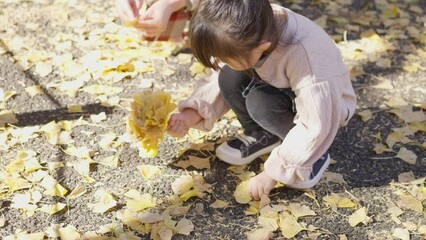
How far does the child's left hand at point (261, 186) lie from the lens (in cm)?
206

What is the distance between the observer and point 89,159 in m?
2.20

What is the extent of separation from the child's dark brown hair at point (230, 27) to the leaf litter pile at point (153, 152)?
0.37 m

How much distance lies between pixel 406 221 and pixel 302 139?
16.1 inches

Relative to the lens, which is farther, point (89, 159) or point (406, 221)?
point (89, 159)

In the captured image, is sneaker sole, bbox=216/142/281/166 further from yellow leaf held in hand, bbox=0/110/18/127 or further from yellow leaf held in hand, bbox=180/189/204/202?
yellow leaf held in hand, bbox=0/110/18/127

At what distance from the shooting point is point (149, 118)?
6.68 ft

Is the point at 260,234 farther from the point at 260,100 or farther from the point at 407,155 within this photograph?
the point at 407,155

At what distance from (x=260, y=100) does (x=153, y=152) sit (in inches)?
15.0

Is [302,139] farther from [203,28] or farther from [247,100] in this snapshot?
[203,28]

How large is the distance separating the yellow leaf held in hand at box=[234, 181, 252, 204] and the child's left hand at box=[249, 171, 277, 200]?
20mm

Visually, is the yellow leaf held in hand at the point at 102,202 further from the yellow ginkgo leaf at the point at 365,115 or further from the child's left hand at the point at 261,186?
the yellow ginkgo leaf at the point at 365,115

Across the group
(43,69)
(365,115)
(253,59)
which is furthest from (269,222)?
(43,69)

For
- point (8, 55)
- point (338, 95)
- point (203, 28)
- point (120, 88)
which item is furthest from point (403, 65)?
point (8, 55)

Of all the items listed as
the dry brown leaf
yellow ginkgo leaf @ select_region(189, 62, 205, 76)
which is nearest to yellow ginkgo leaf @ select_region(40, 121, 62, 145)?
yellow ginkgo leaf @ select_region(189, 62, 205, 76)
